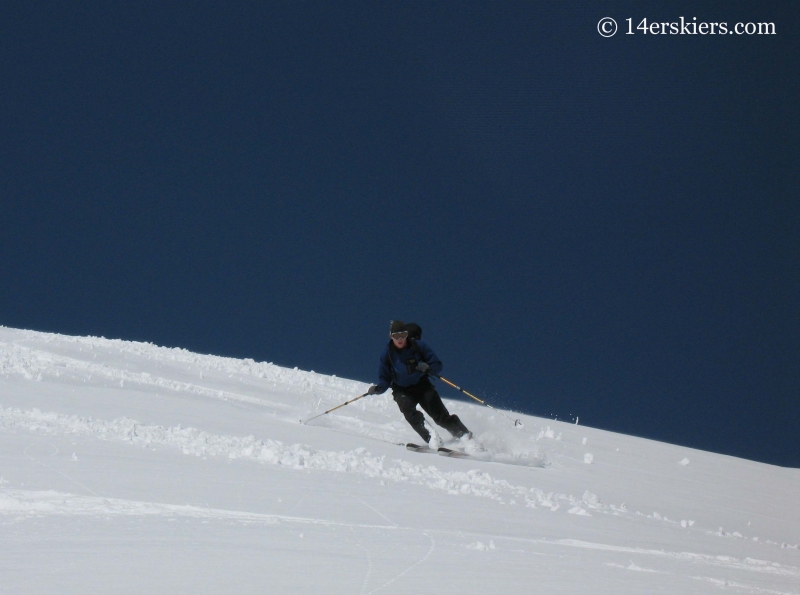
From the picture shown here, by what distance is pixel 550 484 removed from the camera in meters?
8.91

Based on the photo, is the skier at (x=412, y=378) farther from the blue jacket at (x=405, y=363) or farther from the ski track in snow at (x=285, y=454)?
the ski track in snow at (x=285, y=454)

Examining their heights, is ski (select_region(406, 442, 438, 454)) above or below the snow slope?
above

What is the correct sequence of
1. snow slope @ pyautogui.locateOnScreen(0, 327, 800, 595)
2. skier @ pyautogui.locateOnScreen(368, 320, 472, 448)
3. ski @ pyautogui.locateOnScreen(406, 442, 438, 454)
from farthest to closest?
skier @ pyautogui.locateOnScreen(368, 320, 472, 448), ski @ pyautogui.locateOnScreen(406, 442, 438, 454), snow slope @ pyautogui.locateOnScreen(0, 327, 800, 595)

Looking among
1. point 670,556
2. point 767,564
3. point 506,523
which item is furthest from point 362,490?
point 767,564

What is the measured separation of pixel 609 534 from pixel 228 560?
132 inches

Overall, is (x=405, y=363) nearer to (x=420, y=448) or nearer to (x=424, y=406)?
(x=424, y=406)

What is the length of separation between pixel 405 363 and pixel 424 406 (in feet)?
2.38

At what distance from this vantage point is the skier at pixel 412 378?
10.8 m

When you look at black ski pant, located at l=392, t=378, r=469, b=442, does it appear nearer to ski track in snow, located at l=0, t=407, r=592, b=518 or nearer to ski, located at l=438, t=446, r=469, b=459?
ski, located at l=438, t=446, r=469, b=459

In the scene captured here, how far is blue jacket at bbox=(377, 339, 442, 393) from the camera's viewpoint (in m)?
10.9

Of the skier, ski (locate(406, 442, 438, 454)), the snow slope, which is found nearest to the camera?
the snow slope

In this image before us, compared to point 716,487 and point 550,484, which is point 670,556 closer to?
point 550,484

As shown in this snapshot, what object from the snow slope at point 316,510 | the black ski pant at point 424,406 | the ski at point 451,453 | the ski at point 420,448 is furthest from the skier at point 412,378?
the snow slope at point 316,510

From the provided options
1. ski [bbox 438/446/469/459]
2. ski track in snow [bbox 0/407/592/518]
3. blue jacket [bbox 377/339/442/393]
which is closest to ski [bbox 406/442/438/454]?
ski [bbox 438/446/469/459]
